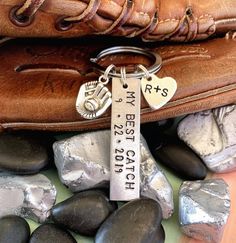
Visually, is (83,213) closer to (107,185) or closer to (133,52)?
(107,185)

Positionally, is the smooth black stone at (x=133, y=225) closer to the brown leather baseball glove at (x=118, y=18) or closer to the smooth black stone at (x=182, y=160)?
the smooth black stone at (x=182, y=160)

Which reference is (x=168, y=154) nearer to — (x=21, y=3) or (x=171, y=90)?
(x=171, y=90)

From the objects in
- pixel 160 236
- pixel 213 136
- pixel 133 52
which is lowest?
pixel 160 236

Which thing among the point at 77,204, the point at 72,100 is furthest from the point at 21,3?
the point at 77,204

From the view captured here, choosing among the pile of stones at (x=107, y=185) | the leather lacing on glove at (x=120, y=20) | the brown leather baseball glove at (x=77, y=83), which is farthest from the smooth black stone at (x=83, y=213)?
the leather lacing on glove at (x=120, y=20)

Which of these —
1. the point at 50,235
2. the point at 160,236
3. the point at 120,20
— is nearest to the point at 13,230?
the point at 50,235

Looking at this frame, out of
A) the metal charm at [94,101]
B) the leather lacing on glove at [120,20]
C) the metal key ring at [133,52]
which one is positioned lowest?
the metal charm at [94,101]

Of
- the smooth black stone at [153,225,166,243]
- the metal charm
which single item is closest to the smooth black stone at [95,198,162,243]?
the smooth black stone at [153,225,166,243]
